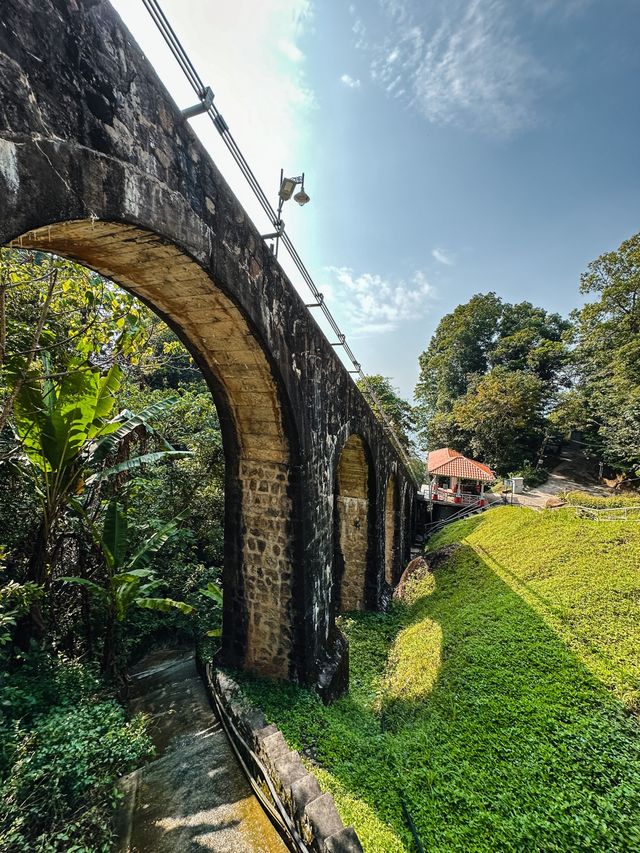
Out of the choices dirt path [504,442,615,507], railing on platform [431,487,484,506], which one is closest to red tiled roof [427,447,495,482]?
railing on platform [431,487,484,506]

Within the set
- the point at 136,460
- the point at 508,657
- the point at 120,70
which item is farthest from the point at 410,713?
the point at 120,70

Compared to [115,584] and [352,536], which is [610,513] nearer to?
[352,536]

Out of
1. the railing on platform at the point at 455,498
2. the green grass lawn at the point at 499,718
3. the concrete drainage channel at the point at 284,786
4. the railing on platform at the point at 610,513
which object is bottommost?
the green grass lawn at the point at 499,718

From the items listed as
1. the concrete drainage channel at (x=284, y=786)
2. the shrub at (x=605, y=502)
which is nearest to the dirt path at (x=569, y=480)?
the shrub at (x=605, y=502)

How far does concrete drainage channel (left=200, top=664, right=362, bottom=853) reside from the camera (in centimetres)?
229

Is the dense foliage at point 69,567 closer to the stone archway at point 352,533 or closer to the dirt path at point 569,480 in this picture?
the stone archway at point 352,533

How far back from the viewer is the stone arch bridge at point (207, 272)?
5.16 feet

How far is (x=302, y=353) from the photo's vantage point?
14.2 ft

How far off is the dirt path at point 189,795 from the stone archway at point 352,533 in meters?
4.39

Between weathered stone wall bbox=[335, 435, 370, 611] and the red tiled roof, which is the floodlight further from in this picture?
the red tiled roof

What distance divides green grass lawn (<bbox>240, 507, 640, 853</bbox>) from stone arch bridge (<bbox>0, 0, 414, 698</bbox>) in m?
0.86

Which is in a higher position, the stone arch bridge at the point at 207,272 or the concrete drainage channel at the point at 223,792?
the stone arch bridge at the point at 207,272

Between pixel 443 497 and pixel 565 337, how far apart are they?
47.3 feet

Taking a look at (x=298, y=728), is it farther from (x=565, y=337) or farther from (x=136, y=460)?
(x=565, y=337)
